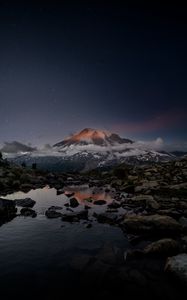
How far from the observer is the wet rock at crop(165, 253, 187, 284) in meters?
12.7

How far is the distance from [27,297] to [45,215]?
55.4 ft

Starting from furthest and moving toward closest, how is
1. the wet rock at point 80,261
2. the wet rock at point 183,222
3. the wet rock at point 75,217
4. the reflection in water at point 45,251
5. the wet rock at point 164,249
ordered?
the wet rock at point 75,217, the wet rock at point 183,222, the wet rock at point 164,249, the wet rock at point 80,261, the reflection in water at point 45,251

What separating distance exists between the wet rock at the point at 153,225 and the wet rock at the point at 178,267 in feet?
21.5

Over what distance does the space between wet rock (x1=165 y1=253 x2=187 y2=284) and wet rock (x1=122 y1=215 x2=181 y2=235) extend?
6552 millimetres

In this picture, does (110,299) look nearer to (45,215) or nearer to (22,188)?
(45,215)

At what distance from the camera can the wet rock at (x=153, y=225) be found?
819 inches

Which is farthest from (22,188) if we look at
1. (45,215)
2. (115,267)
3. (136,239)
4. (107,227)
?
(115,267)

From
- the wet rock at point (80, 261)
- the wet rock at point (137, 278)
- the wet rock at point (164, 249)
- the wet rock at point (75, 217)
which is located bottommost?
the wet rock at point (137, 278)

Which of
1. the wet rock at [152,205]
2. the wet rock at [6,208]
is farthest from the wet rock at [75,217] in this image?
the wet rock at [152,205]

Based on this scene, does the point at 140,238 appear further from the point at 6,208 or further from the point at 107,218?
the point at 6,208

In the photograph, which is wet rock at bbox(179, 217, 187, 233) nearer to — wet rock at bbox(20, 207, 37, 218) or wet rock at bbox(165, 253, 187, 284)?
wet rock at bbox(165, 253, 187, 284)

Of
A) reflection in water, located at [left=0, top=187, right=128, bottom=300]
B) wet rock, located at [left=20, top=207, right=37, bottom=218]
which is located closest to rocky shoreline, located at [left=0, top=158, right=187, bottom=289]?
wet rock, located at [left=20, top=207, right=37, bottom=218]

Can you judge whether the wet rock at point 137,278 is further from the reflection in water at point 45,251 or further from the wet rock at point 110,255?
the reflection in water at point 45,251

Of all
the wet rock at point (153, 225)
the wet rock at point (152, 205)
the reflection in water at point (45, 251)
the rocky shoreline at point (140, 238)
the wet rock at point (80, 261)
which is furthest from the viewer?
the wet rock at point (152, 205)
